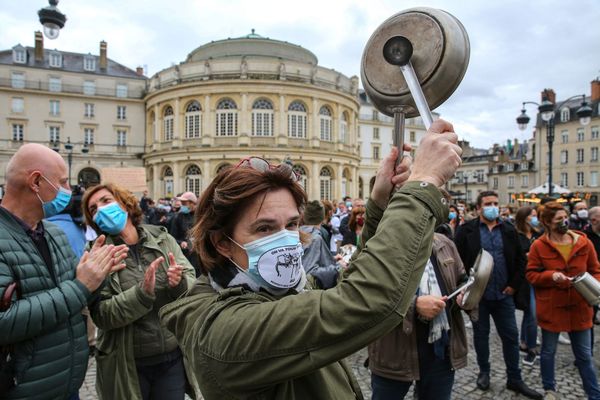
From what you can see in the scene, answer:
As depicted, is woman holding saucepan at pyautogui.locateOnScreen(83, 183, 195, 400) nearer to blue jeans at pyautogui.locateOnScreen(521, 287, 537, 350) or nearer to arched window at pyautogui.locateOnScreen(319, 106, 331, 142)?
blue jeans at pyautogui.locateOnScreen(521, 287, 537, 350)

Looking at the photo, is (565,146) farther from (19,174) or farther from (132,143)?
(19,174)

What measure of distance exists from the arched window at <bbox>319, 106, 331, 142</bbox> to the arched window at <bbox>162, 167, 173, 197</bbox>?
16110 mm

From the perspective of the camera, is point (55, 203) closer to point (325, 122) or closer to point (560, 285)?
point (560, 285)

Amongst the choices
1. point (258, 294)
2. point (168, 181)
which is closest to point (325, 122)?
point (168, 181)

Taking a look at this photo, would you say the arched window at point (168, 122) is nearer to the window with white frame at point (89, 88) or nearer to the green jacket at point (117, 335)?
the window with white frame at point (89, 88)

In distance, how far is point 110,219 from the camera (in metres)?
3.24

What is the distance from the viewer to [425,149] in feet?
3.83

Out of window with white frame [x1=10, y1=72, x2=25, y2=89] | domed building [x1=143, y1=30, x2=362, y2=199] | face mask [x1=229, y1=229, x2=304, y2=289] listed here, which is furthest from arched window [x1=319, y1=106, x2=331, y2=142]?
face mask [x1=229, y1=229, x2=304, y2=289]

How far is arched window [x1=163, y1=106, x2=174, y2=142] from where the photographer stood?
41.2 m

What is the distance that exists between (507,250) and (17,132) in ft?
168

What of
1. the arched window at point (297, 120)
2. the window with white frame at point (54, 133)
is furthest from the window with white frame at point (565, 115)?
the window with white frame at point (54, 133)

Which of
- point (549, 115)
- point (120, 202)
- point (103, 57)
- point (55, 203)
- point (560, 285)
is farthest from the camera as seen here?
point (103, 57)

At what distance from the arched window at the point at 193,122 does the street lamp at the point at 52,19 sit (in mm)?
33141

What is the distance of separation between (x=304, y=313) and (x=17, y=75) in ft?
179
